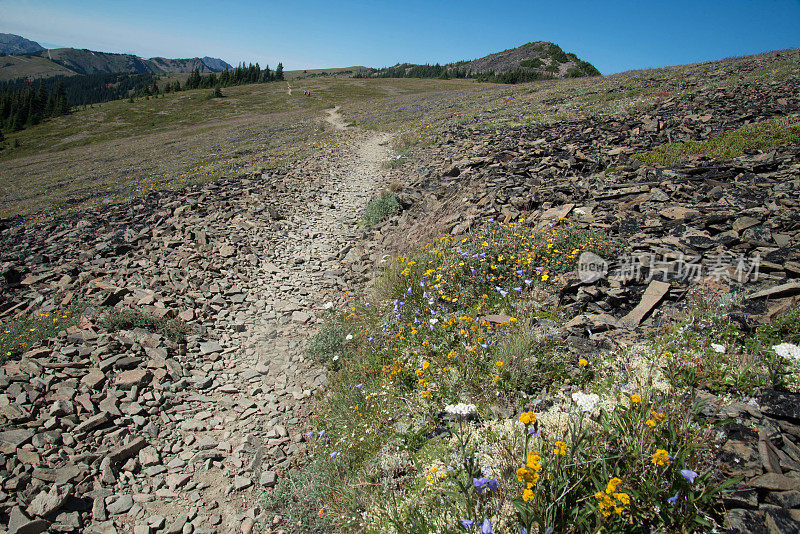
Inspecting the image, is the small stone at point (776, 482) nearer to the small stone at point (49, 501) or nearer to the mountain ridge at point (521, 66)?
the small stone at point (49, 501)

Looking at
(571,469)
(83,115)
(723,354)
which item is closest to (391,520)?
(571,469)

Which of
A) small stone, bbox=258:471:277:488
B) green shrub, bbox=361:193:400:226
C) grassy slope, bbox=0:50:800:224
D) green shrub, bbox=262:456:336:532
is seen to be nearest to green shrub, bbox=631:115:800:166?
green shrub, bbox=361:193:400:226

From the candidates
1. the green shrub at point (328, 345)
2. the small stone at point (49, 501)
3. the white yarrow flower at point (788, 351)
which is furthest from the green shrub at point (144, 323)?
the white yarrow flower at point (788, 351)

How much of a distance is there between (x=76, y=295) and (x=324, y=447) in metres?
7.73

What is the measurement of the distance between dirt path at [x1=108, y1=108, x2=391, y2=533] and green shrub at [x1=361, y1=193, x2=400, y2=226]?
61 cm

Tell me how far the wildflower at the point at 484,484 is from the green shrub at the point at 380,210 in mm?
9663

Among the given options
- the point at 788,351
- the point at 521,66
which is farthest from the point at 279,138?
the point at 521,66

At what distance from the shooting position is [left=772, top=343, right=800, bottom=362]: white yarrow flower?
9.52 ft

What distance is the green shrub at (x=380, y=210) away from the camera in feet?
38.7

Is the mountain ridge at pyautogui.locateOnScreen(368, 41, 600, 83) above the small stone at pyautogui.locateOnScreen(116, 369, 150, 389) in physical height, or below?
above

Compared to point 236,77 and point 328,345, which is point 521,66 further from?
point 328,345

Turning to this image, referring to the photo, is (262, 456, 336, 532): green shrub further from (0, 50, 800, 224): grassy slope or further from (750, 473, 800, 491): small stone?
(0, 50, 800, 224): grassy slope

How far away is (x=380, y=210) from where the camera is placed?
12047mm

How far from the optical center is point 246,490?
173 inches
